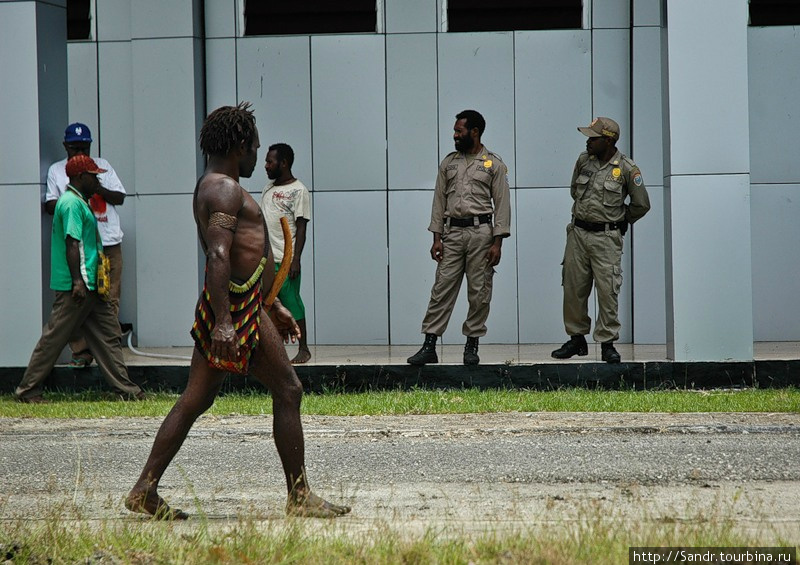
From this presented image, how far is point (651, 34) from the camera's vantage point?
14.4 metres

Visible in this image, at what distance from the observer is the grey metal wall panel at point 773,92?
1441 centimetres

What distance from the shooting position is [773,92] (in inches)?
568

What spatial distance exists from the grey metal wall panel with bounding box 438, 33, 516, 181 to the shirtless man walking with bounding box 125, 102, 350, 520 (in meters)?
A: 8.92

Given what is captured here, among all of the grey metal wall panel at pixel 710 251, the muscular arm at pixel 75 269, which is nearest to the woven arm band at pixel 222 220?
the muscular arm at pixel 75 269

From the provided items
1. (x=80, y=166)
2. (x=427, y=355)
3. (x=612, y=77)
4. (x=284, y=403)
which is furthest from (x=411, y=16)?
(x=284, y=403)

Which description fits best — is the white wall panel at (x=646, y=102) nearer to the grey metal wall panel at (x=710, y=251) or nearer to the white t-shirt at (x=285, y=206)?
the grey metal wall panel at (x=710, y=251)

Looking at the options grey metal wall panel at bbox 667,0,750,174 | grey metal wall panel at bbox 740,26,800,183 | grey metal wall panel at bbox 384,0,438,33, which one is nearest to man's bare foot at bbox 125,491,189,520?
grey metal wall panel at bbox 667,0,750,174

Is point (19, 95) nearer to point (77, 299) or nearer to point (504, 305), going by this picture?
→ point (77, 299)

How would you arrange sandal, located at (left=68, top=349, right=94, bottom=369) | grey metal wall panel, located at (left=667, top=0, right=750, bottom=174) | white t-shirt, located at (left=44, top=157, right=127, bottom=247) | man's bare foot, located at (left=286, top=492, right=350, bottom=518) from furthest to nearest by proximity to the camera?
white t-shirt, located at (left=44, top=157, right=127, bottom=247), sandal, located at (left=68, top=349, right=94, bottom=369), grey metal wall panel, located at (left=667, top=0, right=750, bottom=174), man's bare foot, located at (left=286, top=492, right=350, bottom=518)

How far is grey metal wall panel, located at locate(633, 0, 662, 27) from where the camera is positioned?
14.4 metres

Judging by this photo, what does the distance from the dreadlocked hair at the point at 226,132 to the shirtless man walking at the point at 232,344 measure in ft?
0.08

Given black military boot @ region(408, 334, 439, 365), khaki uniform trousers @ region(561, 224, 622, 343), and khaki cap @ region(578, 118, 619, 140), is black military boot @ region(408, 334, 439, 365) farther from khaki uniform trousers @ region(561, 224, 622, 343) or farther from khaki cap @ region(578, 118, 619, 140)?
khaki cap @ region(578, 118, 619, 140)

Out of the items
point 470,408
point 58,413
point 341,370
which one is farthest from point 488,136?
point 58,413

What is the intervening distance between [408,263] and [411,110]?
1.88m
